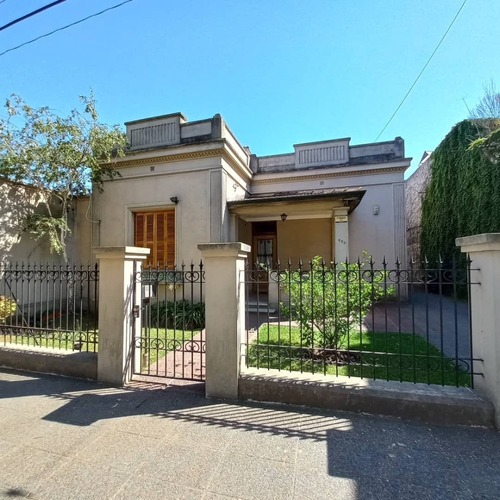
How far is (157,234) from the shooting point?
361 inches

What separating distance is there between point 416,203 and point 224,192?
1227 centimetres

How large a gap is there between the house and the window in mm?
32

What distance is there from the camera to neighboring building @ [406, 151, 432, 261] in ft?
47.6

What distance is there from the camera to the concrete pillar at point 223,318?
3.32 m

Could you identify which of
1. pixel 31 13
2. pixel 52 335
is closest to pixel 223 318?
pixel 52 335

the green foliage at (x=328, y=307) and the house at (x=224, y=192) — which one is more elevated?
the house at (x=224, y=192)

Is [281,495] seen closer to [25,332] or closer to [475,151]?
[25,332]

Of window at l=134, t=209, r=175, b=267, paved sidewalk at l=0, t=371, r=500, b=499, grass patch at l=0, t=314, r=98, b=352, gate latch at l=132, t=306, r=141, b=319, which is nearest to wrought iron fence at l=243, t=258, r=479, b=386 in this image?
paved sidewalk at l=0, t=371, r=500, b=499

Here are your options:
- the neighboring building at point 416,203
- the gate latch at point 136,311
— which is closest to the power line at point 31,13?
the gate latch at point 136,311

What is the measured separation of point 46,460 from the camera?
2.32 metres

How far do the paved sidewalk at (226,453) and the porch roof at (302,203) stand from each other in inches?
249

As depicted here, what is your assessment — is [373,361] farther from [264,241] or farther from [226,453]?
[264,241]

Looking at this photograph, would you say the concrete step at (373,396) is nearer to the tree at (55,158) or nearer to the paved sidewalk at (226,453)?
the paved sidewalk at (226,453)

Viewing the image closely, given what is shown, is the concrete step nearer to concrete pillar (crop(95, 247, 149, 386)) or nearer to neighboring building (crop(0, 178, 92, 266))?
concrete pillar (crop(95, 247, 149, 386))
